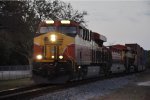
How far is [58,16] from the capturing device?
41.1 metres

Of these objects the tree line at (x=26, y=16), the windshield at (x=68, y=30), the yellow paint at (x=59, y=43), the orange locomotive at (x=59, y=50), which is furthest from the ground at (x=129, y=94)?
the tree line at (x=26, y=16)

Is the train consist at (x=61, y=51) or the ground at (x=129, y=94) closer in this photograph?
the ground at (x=129, y=94)

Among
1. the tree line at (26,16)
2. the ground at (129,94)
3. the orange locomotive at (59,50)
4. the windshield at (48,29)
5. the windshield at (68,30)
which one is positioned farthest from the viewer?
the tree line at (26,16)

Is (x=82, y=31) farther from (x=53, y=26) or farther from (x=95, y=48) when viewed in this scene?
(x=95, y=48)

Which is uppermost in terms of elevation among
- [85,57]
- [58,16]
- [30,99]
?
[58,16]

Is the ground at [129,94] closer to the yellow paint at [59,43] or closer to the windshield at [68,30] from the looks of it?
the yellow paint at [59,43]

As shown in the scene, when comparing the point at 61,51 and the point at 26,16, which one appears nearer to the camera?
the point at 61,51

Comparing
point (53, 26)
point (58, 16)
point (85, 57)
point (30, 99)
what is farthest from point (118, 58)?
point (30, 99)

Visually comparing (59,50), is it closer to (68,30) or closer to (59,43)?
(59,43)

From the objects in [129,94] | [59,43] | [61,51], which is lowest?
[129,94]

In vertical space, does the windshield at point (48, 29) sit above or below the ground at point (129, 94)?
above

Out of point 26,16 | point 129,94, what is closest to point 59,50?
point 129,94

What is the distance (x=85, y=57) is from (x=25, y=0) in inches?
470

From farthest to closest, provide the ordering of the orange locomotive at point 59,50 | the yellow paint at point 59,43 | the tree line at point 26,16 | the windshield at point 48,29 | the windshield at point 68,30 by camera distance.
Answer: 1. the tree line at point 26,16
2. the windshield at point 48,29
3. the windshield at point 68,30
4. the yellow paint at point 59,43
5. the orange locomotive at point 59,50
